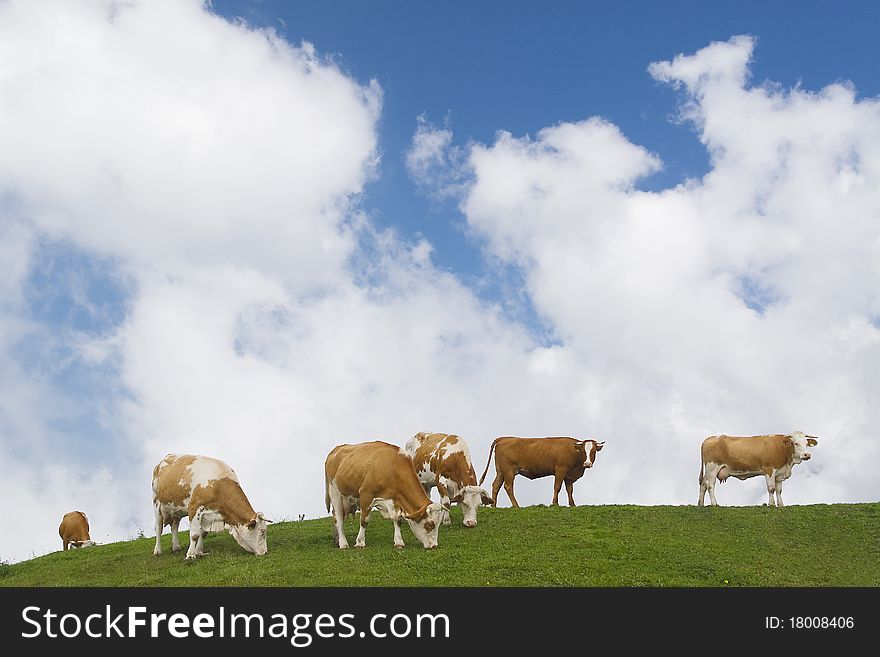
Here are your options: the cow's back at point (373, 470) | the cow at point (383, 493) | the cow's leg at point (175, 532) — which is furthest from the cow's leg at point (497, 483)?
the cow's leg at point (175, 532)

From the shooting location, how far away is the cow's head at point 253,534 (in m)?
20.9

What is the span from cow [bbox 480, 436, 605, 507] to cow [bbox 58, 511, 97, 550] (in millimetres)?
18468

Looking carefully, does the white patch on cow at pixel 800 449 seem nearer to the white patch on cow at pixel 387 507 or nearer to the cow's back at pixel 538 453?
the cow's back at pixel 538 453

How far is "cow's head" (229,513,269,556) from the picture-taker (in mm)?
20938

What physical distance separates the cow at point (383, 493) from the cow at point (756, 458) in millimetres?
14830

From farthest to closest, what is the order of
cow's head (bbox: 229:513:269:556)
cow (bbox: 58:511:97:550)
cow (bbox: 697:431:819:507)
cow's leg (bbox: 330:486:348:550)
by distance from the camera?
cow (bbox: 58:511:97:550) → cow (bbox: 697:431:819:507) → cow's leg (bbox: 330:486:348:550) → cow's head (bbox: 229:513:269:556)

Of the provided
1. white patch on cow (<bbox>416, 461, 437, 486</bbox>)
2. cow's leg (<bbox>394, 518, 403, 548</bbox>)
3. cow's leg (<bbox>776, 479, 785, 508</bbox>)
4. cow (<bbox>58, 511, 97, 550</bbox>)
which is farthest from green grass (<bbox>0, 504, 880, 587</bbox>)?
cow (<bbox>58, 511, 97, 550</bbox>)

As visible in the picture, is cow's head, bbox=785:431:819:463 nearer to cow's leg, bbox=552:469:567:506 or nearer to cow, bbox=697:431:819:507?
cow, bbox=697:431:819:507

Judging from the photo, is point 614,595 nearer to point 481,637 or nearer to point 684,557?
point 481,637

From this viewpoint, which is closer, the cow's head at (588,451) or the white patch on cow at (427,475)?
the white patch on cow at (427,475)

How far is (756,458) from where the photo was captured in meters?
30.7

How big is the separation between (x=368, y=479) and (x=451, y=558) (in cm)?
343

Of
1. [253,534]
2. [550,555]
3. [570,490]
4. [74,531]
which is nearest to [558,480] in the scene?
[570,490]

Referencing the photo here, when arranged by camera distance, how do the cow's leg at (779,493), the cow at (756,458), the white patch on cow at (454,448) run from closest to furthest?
the white patch on cow at (454,448) → the cow's leg at (779,493) → the cow at (756,458)
